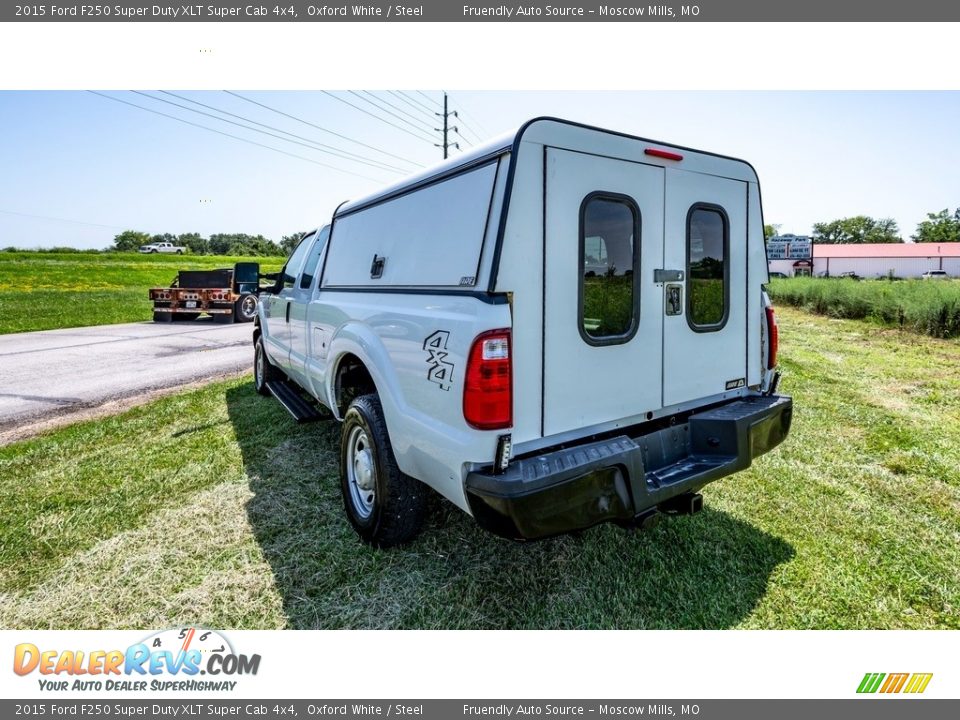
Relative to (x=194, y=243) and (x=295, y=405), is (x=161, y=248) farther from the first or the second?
(x=295, y=405)

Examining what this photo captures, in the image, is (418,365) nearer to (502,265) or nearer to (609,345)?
(502,265)

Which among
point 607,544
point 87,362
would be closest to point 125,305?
point 87,362

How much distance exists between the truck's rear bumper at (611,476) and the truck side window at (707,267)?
59cm

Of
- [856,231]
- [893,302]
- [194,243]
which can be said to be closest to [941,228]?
[856,231]

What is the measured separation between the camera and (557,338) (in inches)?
104

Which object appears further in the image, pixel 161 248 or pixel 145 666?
pixel 161 248

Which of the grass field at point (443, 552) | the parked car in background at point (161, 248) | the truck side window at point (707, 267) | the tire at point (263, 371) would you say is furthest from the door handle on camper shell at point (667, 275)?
the parked car in background at point (161, 248)

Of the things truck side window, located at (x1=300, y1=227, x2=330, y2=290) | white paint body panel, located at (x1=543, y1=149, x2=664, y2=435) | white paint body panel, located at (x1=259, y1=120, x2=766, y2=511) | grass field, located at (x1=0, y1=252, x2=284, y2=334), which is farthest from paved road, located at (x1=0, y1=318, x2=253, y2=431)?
white paint body panel, located at (x1=543, y1=149, x2=664, y2=435)

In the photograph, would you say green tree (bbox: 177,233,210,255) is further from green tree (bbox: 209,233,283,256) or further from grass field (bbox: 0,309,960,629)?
grass field (bbox: 0,309,960,629)

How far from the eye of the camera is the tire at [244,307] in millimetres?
15843

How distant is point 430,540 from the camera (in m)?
3.41

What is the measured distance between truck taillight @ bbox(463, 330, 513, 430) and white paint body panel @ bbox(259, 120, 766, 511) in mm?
42

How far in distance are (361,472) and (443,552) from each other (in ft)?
2.40

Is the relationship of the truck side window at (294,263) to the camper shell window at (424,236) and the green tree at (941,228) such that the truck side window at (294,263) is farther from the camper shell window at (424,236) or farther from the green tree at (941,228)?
the green tree at (941,228)
